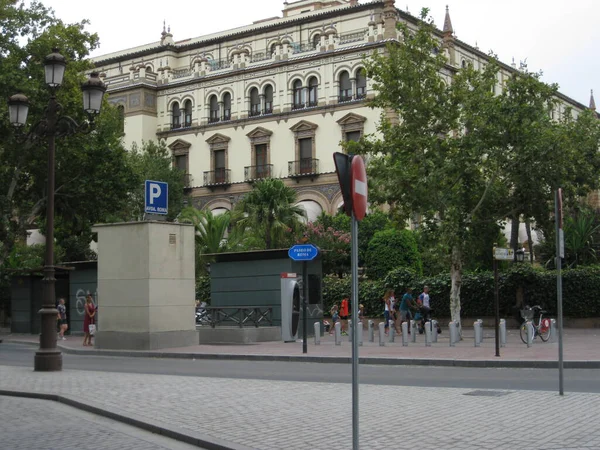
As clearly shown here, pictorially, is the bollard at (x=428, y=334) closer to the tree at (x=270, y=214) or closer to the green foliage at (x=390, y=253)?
the green foliage at (x=390, y=253)

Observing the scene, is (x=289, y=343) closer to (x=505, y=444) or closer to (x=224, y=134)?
(x=505, y=444)

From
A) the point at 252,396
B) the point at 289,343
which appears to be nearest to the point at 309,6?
the point at 289,343

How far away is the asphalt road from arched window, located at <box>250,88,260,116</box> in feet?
131

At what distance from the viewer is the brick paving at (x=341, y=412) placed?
838 cm

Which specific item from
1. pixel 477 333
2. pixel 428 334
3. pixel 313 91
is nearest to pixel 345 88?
pixel 313 91

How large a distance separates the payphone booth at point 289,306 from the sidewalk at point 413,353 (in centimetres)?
48

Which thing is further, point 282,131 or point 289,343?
point 282,131

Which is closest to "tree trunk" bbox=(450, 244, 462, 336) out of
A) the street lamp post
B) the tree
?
the street lamp post

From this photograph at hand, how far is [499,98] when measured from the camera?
28.8m

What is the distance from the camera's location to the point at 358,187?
6977 millimetres

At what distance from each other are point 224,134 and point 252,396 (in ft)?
168

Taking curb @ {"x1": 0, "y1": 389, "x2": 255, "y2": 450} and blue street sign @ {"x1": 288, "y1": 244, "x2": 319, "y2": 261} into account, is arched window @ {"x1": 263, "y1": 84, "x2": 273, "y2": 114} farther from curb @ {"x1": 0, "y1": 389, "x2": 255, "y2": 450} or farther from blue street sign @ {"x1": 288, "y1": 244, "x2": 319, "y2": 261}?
curb @ {"x1": 0, "y1": 389, "x2": 255, "y2": 450}

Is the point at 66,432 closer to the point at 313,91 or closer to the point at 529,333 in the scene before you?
the point at 529,333

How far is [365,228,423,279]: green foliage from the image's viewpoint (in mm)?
43812
